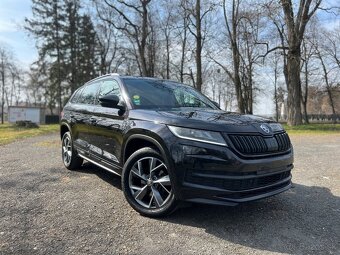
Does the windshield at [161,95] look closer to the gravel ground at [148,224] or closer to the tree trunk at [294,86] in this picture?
the gravel ground at [148,224]

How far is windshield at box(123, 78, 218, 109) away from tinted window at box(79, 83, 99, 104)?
1.05 meters

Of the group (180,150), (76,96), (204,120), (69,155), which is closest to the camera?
(180,150)

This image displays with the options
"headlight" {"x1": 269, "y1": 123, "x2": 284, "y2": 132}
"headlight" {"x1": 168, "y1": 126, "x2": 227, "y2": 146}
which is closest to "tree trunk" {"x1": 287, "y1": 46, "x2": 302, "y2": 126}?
"headlight" {"x1": 269, "y1": 123, "x2": 284, "y2": 132}

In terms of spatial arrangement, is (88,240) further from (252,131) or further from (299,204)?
(299,204)

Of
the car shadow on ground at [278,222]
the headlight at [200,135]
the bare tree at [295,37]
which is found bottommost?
the car shadow on ground at [278,222]

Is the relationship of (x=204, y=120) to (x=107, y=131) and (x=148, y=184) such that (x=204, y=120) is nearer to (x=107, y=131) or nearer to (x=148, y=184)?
(x=148, y=184)

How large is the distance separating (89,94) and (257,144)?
368 cm

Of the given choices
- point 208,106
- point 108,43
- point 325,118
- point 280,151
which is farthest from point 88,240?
point 325,118

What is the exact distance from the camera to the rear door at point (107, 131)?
190 inches

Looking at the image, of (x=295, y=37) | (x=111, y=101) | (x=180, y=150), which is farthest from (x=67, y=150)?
(x=295, y=37)

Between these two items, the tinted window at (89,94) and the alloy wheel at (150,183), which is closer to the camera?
the alloy wheel at (150,183)

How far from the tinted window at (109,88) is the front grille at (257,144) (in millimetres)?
2220

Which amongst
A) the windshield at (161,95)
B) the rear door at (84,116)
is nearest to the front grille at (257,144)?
the windshield at (161,95)

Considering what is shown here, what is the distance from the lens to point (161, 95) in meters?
5.24
